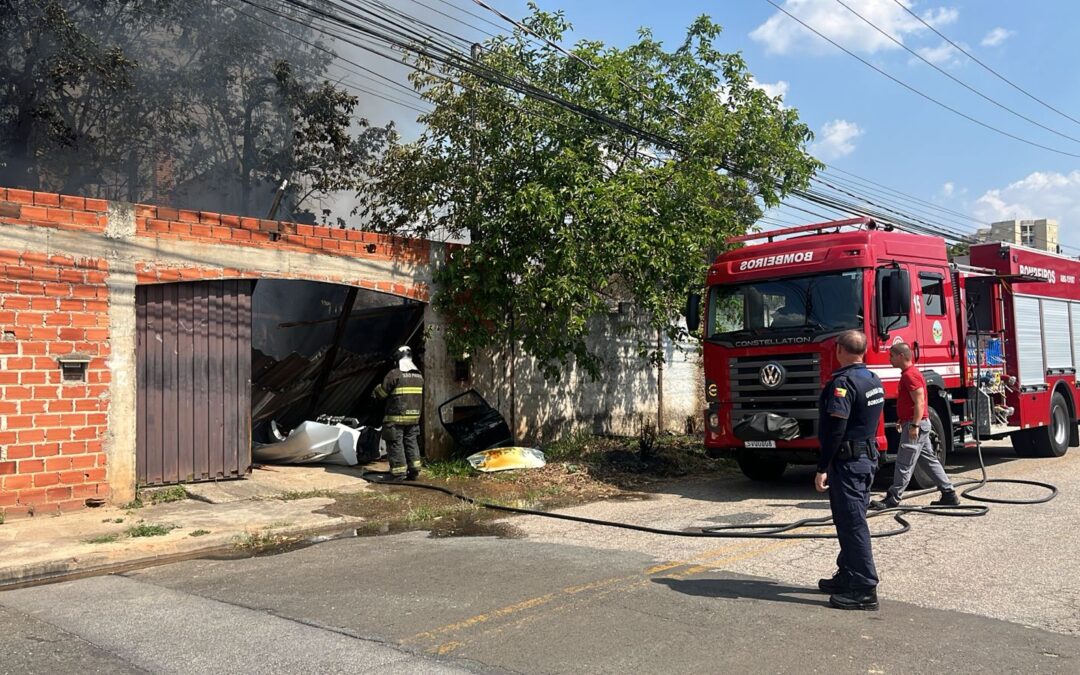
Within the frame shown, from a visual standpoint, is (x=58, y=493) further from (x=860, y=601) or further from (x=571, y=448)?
(x=860, y=601)

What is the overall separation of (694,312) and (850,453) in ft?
18.8

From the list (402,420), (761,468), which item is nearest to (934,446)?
(761,468)

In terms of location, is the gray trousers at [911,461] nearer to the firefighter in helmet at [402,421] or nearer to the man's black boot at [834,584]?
the man's black boot at [834,584]

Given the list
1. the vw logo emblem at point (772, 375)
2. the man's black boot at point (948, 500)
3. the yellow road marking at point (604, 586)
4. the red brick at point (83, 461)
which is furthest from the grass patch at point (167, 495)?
the man's black boot at point (948, 500)

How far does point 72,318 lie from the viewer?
29.8 ft

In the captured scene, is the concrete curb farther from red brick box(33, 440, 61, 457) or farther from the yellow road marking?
the yellow road marking

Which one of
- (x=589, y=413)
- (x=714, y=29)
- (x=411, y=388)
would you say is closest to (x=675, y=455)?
(x=589, y=413)

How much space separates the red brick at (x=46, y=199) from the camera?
29.0ft

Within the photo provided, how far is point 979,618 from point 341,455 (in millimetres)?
9642

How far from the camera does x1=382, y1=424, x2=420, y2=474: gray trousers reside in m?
11.0

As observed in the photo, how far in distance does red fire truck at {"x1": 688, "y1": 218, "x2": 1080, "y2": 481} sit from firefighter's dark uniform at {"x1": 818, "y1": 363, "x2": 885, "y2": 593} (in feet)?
12.5

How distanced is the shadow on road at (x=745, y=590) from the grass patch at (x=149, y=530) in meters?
4.85

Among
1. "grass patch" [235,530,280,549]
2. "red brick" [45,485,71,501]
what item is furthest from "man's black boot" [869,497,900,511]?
"red brick" [45,485,71,501]

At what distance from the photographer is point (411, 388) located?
11.1 m
